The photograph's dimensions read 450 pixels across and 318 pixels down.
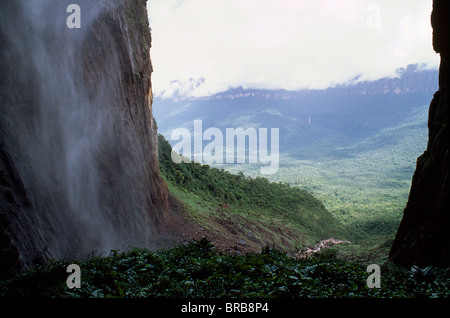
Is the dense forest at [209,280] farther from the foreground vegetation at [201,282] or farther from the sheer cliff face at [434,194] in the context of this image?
the sheer cliff face at [434,194]

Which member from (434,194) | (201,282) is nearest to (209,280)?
(201,282)

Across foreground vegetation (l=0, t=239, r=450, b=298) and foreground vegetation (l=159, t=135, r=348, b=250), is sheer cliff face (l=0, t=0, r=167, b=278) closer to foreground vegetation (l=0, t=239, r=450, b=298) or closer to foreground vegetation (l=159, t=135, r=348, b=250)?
foreground vegetation (l=0, t=239, r=450, b=298)

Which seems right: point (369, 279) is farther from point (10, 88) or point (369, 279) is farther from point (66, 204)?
point (10, 88)

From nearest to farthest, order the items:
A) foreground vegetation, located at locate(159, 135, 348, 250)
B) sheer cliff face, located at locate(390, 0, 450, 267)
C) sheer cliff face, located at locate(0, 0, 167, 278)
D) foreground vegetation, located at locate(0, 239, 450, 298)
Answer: foreground vegetation, located at locate(0, 239, 450, 298), sheer cliff face, located at locate(0, 0, 167, 278), sheer cliff face, located at locate(390, 0, 450, 267), foreground vegetation, located at locate(159, 135, 348, 250)

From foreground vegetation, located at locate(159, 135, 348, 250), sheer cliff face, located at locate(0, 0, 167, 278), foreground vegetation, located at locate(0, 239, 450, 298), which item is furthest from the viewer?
foreground vegetation, located at locate(159, 135, 348, 250)

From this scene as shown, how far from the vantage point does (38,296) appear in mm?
4449

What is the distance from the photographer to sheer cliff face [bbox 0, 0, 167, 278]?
22.6 feet

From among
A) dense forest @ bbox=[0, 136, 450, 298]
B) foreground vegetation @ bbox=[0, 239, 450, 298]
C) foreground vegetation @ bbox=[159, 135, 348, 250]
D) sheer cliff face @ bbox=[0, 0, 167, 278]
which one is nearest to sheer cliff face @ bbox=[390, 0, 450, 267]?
dense forest @ bbox=[0, 136, 450, 298]

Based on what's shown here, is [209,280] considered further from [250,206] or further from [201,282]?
[250,206]

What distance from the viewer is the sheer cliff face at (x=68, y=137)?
22.6 ft

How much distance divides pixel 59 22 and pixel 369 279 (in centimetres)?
1084

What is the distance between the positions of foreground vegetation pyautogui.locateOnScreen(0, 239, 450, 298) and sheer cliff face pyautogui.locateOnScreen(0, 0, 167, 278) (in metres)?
1.19

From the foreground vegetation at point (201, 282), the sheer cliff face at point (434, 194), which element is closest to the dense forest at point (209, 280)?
the foreground vegetation at point (201, 282)

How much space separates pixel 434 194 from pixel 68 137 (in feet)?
38.4
